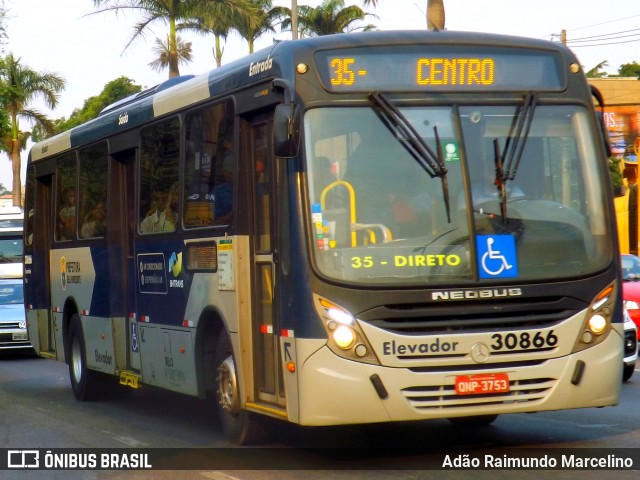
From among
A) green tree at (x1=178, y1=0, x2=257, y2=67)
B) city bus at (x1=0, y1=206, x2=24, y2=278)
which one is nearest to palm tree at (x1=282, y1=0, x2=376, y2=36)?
green tree at (x1=178, y1=0, x2=257, y2=67)

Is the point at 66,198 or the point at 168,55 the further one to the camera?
the point at 168,55

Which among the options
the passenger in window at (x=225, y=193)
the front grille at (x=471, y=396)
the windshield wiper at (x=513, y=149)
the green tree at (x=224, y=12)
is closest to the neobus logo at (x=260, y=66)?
the passenger in window at (x=225, y=193)

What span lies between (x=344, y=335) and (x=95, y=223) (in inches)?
252

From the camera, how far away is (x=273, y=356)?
372 inches

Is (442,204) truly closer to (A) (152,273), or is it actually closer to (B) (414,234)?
(B) (414,234)

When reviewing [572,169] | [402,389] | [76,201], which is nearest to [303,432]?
[402,389]

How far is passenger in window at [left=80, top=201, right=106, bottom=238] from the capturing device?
1394 cm

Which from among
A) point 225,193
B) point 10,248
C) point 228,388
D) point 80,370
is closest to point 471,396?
point 228,388

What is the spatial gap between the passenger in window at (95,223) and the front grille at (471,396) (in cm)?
628

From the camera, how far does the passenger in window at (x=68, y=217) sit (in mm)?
15219

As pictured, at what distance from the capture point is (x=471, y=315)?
870cm

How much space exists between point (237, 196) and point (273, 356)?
1365 millimetres

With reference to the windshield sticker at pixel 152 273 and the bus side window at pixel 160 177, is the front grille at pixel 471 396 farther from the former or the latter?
the windshield sticker at pixel 152 273

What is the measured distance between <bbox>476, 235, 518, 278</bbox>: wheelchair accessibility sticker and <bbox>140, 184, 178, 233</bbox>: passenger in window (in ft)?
11.9
